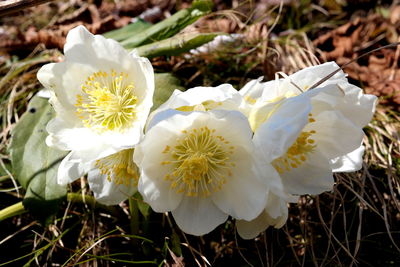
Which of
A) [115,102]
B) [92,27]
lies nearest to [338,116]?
[115,102]

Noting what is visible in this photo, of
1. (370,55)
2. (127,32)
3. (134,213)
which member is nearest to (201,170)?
(134,213)

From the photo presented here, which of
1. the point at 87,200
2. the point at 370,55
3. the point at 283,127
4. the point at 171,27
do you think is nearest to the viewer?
the point at 283,127

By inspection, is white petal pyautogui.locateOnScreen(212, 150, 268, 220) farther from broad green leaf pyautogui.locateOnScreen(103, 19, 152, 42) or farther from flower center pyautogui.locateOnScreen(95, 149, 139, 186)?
broad green leaf pyautogui.locateOnScreen(103, 19, 152, 42)

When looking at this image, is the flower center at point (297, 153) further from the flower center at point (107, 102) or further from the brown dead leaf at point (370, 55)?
the brown dead leaf at point (370, 55)

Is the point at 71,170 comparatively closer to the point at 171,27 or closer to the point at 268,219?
the point at 268,219

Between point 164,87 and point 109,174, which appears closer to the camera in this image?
point 109,174

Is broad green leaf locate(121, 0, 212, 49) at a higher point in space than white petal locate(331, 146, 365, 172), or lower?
higher

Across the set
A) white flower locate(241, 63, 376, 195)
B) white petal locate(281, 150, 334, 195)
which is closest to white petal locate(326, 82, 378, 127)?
white flower locate(241, 63, 376, 195)
